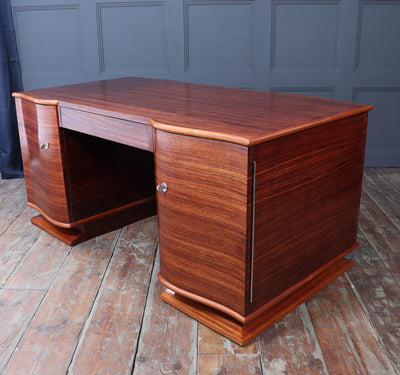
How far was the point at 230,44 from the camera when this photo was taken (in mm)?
3033

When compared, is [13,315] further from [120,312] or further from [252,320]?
[252,320]

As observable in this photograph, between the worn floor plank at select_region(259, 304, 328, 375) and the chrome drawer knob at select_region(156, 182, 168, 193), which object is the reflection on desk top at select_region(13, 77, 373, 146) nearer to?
the chrome drawer knob at select_region(156, 182, 168, 193)

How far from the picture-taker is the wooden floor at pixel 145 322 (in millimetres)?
1332

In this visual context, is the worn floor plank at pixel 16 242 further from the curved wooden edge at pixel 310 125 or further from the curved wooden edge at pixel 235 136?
the curved wooden edge at pixel 310 125

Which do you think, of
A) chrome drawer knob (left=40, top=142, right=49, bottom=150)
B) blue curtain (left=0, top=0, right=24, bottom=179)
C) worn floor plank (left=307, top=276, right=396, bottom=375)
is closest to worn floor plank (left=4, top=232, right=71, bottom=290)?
chrome drawer knob (left=40, top=142, right=49, bottom=150)

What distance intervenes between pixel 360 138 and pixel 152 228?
1079 millimetres

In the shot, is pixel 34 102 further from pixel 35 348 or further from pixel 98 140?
pixel 35 348

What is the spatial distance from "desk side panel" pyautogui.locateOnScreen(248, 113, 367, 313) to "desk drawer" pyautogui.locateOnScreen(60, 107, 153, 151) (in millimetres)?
448

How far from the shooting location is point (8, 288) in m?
1.74

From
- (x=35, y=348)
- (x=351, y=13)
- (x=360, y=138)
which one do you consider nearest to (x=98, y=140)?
(x=35, y=348)

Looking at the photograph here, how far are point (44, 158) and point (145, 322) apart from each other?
3.00 ft

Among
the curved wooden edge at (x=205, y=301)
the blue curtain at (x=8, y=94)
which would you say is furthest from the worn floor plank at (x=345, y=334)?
the blue curtain at (x=8, y=94)

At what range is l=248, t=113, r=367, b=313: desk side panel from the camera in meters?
1.32

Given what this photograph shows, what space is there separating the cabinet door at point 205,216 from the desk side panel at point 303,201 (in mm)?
54
